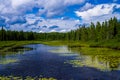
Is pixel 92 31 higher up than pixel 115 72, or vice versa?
pixel 92 31

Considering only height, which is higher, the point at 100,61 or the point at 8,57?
the point at 8,57

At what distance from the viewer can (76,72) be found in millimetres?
41844

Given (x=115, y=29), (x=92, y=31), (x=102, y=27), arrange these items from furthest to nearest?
(x=92, y=31) → (x=102, y=27) → (x=115, y=29)

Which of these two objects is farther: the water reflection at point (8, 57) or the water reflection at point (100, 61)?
the water reflection at point (8, 57)

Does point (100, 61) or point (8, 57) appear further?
point (8, 57)

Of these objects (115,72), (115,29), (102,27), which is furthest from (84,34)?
(115,72)

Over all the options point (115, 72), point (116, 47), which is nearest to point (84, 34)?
point (116, 47)

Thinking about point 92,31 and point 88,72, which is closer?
point 88,72

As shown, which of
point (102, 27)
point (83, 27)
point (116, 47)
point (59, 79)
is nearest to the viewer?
point (59, 79)

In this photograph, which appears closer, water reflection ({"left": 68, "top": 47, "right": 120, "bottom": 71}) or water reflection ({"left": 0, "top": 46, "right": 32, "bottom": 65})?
water reflection ({"left": 68, "top": 47, "right": 120, "bottom": 71})

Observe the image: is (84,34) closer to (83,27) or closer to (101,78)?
(83,27)

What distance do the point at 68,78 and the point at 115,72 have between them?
32.6 feet

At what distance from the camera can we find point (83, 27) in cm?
18488

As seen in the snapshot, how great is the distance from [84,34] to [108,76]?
136854mm
